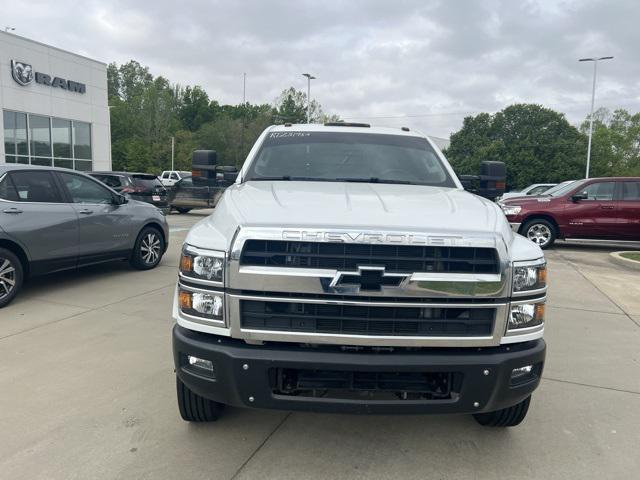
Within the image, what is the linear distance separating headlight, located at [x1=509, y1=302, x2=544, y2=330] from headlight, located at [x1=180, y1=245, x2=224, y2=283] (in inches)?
57.3

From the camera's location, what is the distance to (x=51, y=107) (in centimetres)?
2216

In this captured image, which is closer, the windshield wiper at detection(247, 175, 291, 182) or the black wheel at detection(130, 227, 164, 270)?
the windshield wiper at detection(247, 175, 291, 182)

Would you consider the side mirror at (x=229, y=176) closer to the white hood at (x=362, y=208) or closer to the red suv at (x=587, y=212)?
the white hood at (x=362, y=208)

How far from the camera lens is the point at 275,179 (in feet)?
12.3

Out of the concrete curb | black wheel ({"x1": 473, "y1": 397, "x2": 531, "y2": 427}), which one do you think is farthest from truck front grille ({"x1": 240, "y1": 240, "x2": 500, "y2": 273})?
the concrete curb

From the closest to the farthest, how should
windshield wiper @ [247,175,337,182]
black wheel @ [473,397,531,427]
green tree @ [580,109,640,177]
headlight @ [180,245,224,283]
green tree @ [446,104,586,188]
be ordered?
headlight @ [180,245,224,283] < black wheel @ [473,397,531,427] < windshield wiper @ [247,175,337,182] < green tree @ [446,104,586,188] < green tree @ [580,109,640,177]

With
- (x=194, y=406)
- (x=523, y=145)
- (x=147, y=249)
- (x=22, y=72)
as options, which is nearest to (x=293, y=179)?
(x=194, y=406)

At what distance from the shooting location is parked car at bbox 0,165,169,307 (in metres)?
5.45

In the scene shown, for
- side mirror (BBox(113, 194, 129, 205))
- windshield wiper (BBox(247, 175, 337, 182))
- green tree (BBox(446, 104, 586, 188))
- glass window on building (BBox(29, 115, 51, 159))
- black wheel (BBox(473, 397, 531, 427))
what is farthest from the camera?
green tree (BBox(446, 104, 586, 188))

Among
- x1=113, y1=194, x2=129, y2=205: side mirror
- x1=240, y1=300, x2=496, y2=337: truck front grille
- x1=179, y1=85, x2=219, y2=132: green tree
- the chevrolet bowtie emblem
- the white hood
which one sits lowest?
x1=240, y1=300, x2=496, y2=337: truck front grille

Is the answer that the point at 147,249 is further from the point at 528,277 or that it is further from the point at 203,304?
the point at 528,277

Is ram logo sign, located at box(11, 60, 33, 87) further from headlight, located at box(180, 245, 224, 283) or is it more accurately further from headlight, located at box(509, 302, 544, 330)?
headlight, located at box(509, 302, 544, 330)

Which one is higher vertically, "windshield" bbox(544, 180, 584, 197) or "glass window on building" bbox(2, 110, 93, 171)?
"glass window on building" bbox(2, 110, 93, 171)

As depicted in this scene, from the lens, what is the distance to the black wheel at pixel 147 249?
7.46 meters
